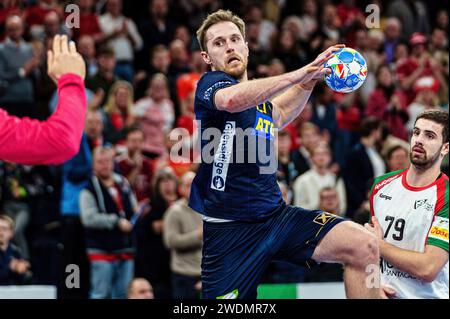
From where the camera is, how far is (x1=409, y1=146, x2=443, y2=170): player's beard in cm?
803

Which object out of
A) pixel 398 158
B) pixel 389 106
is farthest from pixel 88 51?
pixel 398 158

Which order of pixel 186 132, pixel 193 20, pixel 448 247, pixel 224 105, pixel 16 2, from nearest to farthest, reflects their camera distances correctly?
pixel 224 105 < pixel 448 247 < pixel 186 132 < pixel 16 2 < pixel 193 20

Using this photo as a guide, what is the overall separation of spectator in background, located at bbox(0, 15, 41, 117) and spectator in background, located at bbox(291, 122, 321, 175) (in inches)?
181

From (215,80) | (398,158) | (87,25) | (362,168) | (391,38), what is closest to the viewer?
(215,80)

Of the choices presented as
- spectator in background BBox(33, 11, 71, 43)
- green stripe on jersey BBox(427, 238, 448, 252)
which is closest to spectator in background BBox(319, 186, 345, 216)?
green stripe on jersey BBox(427, 238, 448, 252)

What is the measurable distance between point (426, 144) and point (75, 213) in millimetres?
6104

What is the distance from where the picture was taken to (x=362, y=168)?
1433cm

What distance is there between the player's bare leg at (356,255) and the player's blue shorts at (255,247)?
196mm

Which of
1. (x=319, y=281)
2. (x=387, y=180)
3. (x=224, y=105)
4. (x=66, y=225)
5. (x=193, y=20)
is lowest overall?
(x=319, y=281)

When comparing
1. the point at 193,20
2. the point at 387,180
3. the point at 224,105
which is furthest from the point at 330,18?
the point at 224,105

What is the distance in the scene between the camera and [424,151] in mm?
8031

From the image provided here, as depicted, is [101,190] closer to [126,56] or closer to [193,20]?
[126,56]

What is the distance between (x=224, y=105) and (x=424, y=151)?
6.83 ft

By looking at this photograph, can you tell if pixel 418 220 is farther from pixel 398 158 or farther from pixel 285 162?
pixel 285 162
